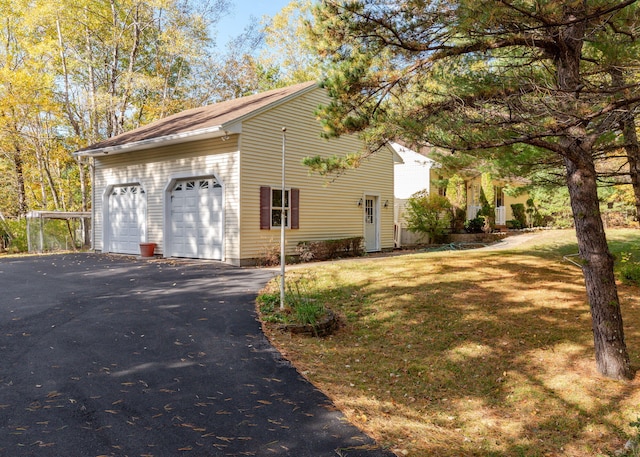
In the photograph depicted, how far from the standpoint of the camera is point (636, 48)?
5520 mm

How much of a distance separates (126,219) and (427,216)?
11841 millimetres

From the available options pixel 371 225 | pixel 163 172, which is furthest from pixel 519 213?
pixel 163 172

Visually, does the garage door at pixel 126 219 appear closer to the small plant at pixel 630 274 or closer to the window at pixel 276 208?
the window at pixel 276 208

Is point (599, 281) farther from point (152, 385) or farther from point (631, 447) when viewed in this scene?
point (152, 385)

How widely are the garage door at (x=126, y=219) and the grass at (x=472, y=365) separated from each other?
8475mm

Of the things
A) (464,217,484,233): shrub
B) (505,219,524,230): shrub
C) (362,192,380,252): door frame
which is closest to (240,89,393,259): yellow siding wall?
(362,192,380,252): door frame

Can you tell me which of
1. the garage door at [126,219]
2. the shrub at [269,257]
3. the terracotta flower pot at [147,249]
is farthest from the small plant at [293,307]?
the garage door at [126,219]

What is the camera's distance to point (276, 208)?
12.7 m

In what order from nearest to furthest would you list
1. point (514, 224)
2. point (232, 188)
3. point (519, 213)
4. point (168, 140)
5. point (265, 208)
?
point (232, 188)
point (265, 208)
point (168, 140)
point (514, 224)
point (519, 213)

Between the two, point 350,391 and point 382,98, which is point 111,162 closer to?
point 382,98

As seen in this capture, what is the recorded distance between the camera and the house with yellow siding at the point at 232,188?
12.0 meters

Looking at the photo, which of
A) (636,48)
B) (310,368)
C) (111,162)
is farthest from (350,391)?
(111,162)

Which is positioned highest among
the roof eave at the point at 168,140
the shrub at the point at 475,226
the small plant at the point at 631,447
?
the roof eave at the point at 168,140

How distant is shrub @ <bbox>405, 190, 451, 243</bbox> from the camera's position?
59.9ft
